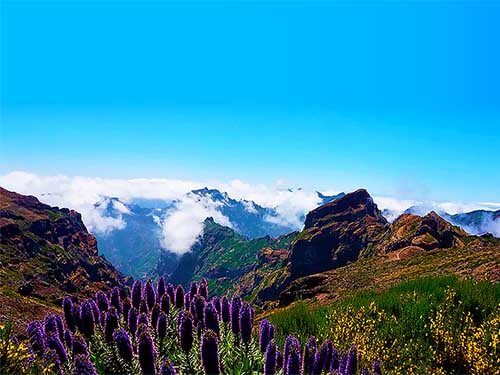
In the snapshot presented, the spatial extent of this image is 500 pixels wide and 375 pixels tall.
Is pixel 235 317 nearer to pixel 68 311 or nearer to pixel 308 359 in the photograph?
pixel 308 359

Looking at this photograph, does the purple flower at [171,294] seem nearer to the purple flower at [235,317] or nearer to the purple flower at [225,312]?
the purple flower at [225,312]

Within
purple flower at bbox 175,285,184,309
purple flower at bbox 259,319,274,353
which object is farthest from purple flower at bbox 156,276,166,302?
purple flower at bbox 259,319,274,353

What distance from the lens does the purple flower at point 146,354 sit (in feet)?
15.0

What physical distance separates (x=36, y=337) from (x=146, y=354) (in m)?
2.70

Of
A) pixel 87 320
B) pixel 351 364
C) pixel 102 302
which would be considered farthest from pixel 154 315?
pixel 351 364

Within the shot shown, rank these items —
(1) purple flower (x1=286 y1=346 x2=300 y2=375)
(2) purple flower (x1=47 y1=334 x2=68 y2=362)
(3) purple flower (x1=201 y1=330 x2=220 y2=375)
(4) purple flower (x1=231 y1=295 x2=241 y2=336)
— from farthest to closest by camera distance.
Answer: (4) purple flower (x1=231 y1=295 x2=241 y2=336) < (2) purple flower (x1=47 y1=334 x2=68 y2=362) < (1) purple flower (x1=286 y1=346 x2=300 y2=375) < (3) purple flower (x1=201 y1=330 x2=220 y2=375)

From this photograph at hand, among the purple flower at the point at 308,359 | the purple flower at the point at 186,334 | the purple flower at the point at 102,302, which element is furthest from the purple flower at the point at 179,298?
the purple flower at the point at 308,359

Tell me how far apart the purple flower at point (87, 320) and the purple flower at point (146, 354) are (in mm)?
2342

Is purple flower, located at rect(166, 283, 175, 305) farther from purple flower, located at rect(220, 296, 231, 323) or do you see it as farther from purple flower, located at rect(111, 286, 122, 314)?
purple flower, located at rect(220, 296, 231, 323)

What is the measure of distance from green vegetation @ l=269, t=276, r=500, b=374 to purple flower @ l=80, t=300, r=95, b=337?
14.6 feet

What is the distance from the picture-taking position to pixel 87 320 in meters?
6.61

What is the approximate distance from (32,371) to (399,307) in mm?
9161

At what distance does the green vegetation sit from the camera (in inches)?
361

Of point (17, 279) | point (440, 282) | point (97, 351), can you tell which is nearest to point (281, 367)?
point (97, 351)
